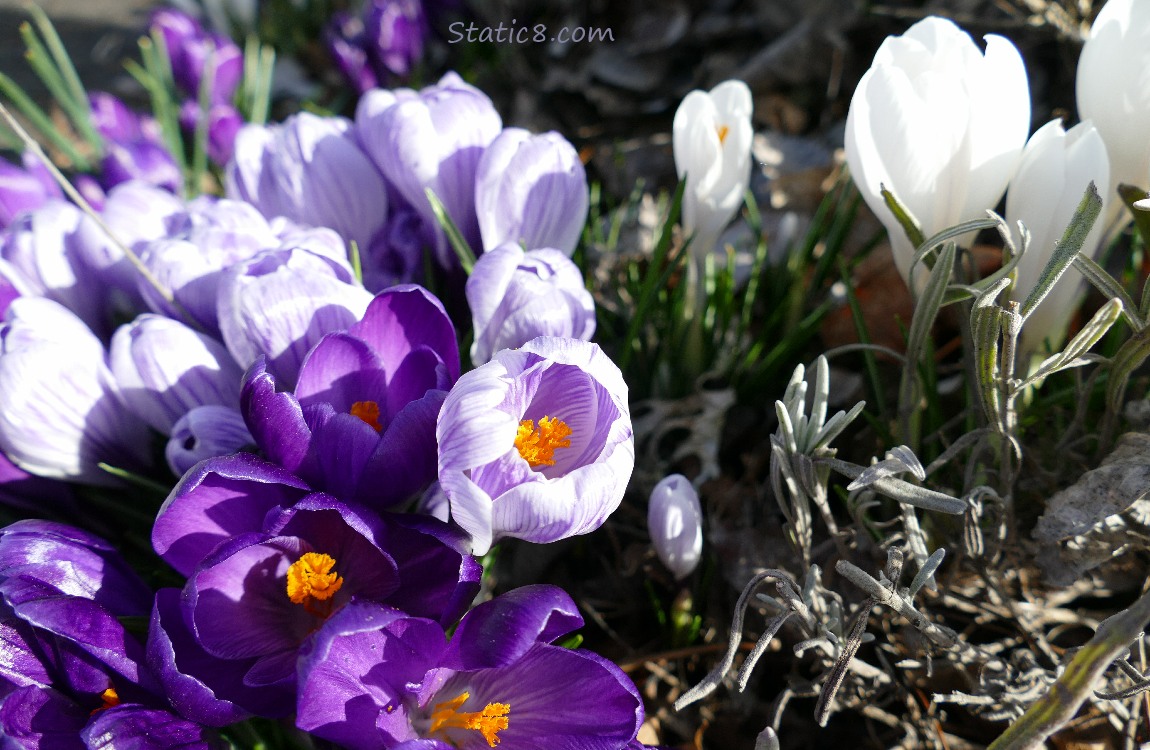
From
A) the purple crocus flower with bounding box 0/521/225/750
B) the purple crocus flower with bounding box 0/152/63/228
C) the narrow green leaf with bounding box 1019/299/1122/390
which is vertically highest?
the narrow green leaf with bounding box 1019/299/1122/390

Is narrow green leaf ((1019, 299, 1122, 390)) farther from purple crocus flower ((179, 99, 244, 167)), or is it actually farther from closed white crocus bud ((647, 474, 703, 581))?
purple crocus flower ((179, 99, 244, 167))

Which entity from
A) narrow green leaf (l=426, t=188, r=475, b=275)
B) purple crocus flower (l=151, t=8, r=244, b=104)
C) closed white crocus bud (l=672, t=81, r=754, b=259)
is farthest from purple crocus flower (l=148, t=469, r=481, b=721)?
purple crocus flower (l=151, t=8, r=244, b=104)

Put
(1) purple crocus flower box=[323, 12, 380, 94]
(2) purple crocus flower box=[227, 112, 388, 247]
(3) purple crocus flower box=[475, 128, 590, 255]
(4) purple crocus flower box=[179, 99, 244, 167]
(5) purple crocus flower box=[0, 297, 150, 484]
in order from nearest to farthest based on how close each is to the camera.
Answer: (5) purple crocus flower box=[0, 297, 150, 484], (3) purple crocus flower box=[475, 128, 590, 255], (2) purple crocus flower box=[227, 112, 388, 247], (4) purple crocus flower box=[179, 99, 244, 167], (1) purple crocus flower box=[323, 12, 380, 94]

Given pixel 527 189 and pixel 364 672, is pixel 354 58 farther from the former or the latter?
pixel 364 672

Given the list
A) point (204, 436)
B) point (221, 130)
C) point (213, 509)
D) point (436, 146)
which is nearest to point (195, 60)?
point (221, 130)

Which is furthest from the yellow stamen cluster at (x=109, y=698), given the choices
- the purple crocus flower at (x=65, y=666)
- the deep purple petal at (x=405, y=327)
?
the deep purple petal at (x=405, y=327)

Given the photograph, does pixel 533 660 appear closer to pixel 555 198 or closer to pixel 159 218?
pixel 555 198

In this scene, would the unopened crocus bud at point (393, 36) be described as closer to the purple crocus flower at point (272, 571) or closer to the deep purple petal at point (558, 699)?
the purple crocus flower at point (272, 571)
